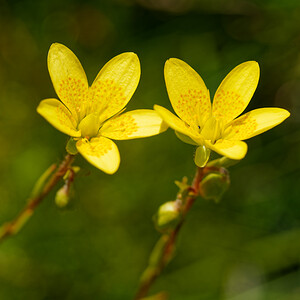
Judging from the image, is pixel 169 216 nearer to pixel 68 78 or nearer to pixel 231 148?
pixel 231 148

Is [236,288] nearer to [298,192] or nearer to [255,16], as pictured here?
[298,192]

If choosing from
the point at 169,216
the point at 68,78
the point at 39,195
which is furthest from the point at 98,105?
the point at 169,216

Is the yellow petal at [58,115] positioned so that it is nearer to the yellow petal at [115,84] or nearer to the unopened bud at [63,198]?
the yellow petal at [115,84]

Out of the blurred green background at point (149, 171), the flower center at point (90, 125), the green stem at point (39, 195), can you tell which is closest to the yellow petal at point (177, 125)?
the flower center at point (90, 125)

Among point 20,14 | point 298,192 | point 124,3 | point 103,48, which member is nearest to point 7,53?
point 20,14

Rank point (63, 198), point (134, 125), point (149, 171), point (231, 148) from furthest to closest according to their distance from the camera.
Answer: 1. point (149, 171)
2. point (134, 125)
3. point (63, 198)
4. point (231, 148)

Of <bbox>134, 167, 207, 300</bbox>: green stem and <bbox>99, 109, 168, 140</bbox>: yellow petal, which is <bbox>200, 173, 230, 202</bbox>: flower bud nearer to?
<bbox>134, 167, 207, 300</bbox>: green stem
